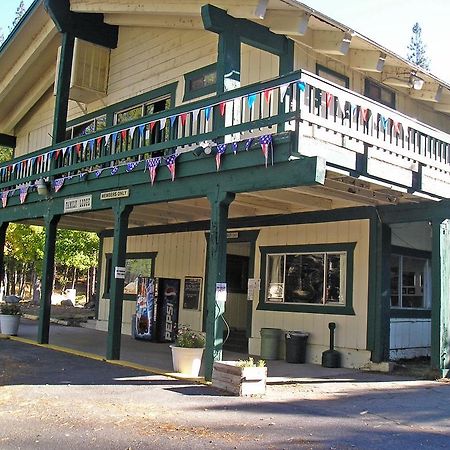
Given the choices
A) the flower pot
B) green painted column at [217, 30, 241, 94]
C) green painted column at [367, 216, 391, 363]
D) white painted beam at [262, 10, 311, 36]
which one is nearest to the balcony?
green painted column at [217, 30, 241, 94]

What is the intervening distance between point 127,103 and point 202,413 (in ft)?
36.1

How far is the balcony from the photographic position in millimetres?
9641

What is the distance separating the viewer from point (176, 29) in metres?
15.7

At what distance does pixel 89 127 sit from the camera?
18828 mm

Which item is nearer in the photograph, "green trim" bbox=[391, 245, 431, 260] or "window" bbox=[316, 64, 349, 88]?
"window" bbox=[316, 64, 349, 88]

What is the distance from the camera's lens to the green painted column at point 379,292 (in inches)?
508

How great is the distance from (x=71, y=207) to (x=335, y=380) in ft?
25.0

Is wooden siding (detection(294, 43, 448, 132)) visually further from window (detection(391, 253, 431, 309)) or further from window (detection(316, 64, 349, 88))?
window (detection(391, 253, 431, 309))

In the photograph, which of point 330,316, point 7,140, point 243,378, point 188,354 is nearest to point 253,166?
point 243,378

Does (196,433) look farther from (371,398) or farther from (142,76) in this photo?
(142,76)

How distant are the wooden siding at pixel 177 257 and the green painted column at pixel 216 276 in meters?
6.49

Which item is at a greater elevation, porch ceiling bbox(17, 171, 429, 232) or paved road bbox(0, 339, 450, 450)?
porch ceiling bbox(17, 171, 429, 232)

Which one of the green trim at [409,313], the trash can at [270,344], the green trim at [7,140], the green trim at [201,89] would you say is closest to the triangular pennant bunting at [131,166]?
the green trim at [201,89]

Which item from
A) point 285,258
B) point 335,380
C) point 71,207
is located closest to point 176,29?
point 71,207
